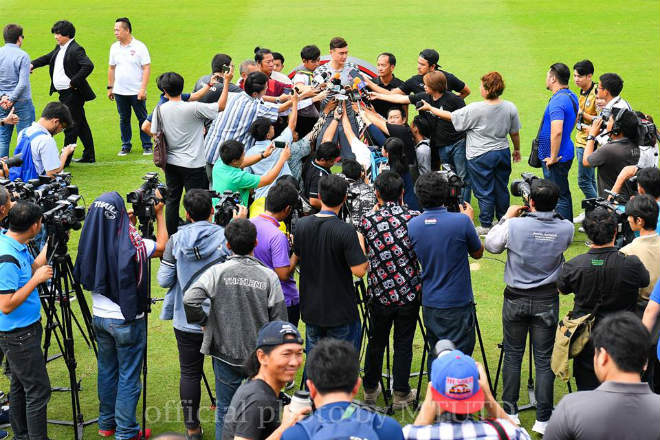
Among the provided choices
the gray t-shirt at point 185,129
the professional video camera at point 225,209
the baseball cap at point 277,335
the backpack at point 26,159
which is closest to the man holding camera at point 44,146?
the backpack at point 26,159

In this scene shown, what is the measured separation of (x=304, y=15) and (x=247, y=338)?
17.7 meters

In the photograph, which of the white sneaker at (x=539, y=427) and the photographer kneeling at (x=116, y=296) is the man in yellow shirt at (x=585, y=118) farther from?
the photographer kneeling at (x=116, y=296)

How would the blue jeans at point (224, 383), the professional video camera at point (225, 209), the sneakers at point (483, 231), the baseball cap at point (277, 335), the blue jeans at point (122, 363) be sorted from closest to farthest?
the baseball cap at point (277, 335) < the blue jeans at point (224, 383) < the blue jeans at point (122, 363) < the professional video camera at point (225, 209) < the sneakers at point (483, 231)

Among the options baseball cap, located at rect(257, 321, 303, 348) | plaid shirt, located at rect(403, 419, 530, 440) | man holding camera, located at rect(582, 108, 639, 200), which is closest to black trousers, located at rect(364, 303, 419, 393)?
baseball cap, located at rect(257, 321, 303, 348)

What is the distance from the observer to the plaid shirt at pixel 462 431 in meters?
3.77

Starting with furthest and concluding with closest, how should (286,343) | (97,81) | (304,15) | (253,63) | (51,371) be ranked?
(304,15)
(97,81)
(253,63)
(51,371)
(286,343)

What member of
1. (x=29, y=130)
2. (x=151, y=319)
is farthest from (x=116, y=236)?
(x=29, y=130)

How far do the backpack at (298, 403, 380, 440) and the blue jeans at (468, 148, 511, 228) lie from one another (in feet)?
21.4

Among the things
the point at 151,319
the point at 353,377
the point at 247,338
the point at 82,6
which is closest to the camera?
the point at 353,377

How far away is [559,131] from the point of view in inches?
373

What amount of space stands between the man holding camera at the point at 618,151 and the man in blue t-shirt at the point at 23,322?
5.50 metres

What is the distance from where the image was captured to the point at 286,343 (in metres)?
4.52

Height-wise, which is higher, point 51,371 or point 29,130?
point 29,130

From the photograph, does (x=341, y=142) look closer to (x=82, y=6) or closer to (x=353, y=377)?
(x=353, y=377)
